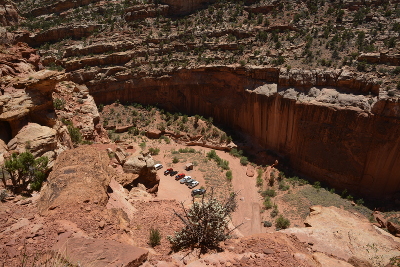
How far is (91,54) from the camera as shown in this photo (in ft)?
114

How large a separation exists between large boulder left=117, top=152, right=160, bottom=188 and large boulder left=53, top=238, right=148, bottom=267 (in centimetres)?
862

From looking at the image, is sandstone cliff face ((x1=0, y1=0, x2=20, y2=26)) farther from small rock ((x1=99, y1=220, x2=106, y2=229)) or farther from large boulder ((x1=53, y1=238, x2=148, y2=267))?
large boulder ((x1=53, y1=238, x2=148, y2=267))

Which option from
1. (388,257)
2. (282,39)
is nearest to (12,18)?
(282,39)

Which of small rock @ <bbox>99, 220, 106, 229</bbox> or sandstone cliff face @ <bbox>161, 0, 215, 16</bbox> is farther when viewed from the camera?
sandstone cliff face @ <bbox>161, 0, 215, 16</bbox>

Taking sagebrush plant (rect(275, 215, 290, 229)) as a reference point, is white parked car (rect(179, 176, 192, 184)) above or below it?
above

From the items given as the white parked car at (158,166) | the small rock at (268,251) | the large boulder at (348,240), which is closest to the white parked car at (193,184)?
the white parked car at (158,166)

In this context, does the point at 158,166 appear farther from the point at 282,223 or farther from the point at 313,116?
the point at 313,116

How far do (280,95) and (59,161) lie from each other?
804 inches

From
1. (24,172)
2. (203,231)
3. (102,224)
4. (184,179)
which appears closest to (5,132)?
(24,172)

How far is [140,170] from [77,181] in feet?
22.1

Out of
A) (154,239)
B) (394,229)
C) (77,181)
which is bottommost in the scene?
(394,229)

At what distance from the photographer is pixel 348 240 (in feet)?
35.9

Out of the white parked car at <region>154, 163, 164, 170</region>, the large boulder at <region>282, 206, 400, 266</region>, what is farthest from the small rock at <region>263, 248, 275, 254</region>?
the white parked car at <region>154, 163, 164, 170</region>

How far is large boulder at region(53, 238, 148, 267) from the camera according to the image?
637 cm
